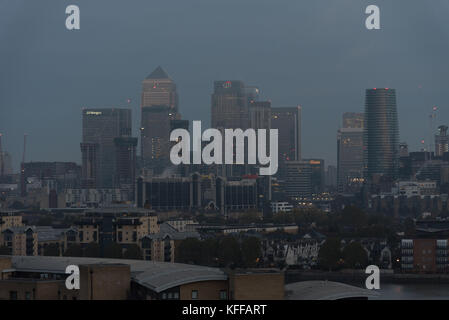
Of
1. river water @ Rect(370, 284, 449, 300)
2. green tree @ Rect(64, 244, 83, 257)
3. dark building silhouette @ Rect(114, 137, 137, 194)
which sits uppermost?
dark building silhouette @ Rect(114, 137, 137, 194)

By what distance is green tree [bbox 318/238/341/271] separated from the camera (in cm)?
2152

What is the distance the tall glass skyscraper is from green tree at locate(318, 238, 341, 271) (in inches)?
1705

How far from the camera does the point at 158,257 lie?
21625 mm

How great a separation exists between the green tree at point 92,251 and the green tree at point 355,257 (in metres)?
4.53

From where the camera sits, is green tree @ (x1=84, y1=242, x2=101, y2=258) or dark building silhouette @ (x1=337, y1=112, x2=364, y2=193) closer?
green tree @ (x1=84, y1=242, x2=101, y2=258)

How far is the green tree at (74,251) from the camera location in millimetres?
21492

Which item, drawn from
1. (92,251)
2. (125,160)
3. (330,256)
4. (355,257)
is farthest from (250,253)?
(125,160)

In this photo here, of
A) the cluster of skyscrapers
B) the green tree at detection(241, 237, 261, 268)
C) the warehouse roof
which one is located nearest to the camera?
the warehouse roof

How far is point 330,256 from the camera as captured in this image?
71.4 ft

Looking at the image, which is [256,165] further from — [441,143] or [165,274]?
[165,274]

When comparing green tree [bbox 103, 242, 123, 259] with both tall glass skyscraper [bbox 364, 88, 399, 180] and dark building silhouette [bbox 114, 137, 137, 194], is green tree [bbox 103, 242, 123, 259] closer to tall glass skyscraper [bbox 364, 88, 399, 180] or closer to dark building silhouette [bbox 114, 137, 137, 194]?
dark building silhouette [bbox 114, 137, 137, 194]

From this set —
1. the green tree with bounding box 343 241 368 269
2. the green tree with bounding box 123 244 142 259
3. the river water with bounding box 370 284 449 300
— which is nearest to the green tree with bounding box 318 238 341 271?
the green tree with bounding box 343 241 368 269

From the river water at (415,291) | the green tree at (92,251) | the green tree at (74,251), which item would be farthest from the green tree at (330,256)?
the green tree at (74,251)
